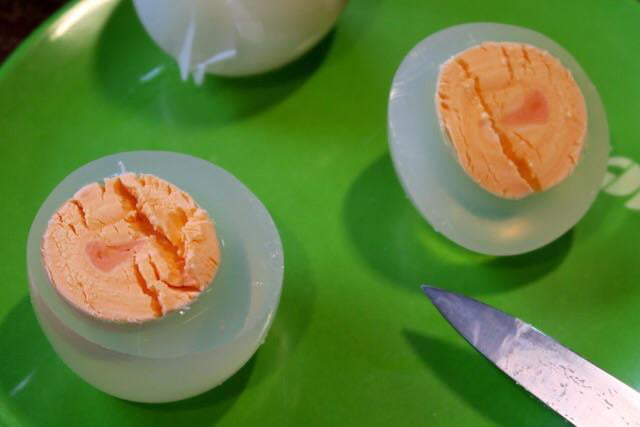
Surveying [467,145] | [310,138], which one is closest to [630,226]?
[467,145]

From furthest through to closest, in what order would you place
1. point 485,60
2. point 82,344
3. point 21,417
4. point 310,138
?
point 310,138, point 485,60, point 21,417, point 82,344

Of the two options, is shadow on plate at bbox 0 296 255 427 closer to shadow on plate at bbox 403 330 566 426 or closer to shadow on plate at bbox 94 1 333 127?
shadow on plate at bbox 403 330 566 426

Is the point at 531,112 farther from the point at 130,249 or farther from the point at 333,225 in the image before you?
the point at 130,249

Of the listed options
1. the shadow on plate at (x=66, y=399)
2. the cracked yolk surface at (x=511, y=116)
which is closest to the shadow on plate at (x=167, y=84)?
the cracked yolk surface at (x=511, y=116)

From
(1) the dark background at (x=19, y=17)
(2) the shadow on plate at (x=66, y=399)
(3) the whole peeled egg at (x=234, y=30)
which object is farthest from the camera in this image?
(1) the dark background at (x=19, y=17)

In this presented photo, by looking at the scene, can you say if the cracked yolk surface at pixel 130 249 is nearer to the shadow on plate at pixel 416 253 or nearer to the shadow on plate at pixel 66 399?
the shadow on plate at pixel 66 399

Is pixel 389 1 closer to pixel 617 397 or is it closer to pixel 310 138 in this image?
pixel 310 138
